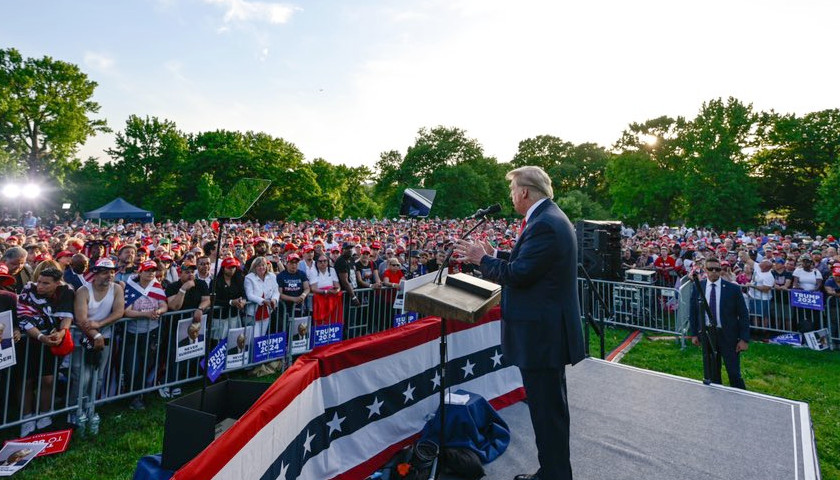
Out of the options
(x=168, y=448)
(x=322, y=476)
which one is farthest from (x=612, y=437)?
(x=168, y=448)

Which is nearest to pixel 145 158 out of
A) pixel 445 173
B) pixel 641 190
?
pixel 445 173

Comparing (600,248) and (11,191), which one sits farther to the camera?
(11,191)

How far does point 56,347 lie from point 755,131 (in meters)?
54.7

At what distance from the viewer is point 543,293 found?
9.69ft

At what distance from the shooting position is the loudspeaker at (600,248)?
35.6ft

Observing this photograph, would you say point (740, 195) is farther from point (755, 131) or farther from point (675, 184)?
point (755, 131)

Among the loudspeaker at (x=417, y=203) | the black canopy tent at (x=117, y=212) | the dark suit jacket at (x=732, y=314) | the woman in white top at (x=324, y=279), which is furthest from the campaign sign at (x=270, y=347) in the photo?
the black canopy tent at (x=117, y=212)

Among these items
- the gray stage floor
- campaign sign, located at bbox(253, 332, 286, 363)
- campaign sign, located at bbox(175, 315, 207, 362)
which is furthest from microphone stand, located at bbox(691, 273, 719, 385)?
campaign sign, located at bbox(175, 315, 207, 362)

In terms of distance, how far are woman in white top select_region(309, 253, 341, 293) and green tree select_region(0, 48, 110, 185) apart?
43330mm

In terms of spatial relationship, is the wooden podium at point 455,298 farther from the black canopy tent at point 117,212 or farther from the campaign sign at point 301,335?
the black canopy tent at point 117,212

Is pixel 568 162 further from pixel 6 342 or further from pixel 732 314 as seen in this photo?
pixel 6 342

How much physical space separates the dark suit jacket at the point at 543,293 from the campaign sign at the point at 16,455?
4688mm

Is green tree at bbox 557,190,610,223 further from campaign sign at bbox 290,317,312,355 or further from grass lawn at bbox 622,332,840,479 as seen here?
campaign sign at bbox 290,317,312,355

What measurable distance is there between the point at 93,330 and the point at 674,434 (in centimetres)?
639
